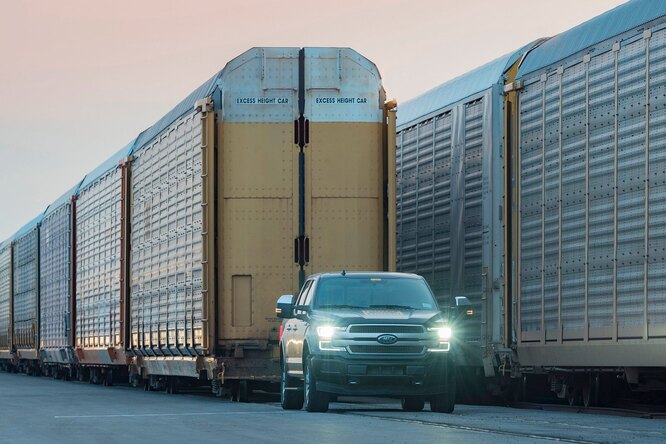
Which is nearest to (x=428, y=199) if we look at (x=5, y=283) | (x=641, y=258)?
(x=641, y=258)

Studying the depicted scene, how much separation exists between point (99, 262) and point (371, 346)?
55.1 feet

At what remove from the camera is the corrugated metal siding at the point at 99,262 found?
31.7m

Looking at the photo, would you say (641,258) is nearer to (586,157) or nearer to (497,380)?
(586,157)

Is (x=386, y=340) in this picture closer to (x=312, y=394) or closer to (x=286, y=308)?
(x=312, y=394)

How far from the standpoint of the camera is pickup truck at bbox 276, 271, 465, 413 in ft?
60.1

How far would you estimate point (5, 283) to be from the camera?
58.9m

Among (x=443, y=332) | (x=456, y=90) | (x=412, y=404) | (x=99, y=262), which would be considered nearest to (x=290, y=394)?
(x=412, y=404)

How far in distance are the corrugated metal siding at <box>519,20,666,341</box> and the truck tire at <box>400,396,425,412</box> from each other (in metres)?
1.68

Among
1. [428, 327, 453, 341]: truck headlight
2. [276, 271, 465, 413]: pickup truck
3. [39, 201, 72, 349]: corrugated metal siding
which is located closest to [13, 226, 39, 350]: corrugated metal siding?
[39, 201, 72, 349]: corrugated metal siding

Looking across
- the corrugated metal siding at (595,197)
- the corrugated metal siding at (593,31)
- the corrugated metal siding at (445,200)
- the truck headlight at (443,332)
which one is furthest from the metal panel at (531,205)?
the truck headlight at (443,332)

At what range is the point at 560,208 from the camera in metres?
19.2

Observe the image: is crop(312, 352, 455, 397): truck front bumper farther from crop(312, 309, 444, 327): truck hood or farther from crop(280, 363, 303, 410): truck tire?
crop(280, 363, 303, 410): truck tire

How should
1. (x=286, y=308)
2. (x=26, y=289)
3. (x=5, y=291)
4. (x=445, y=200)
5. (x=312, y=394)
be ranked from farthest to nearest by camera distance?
1. (x=5, y=291)
2. (x=26, y=289)
3. (x=445, y=200)
4. (x=286, y=308)
5. (x=312, y=394)

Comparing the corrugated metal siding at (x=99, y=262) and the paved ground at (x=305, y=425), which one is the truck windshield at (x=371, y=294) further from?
the corrugated metal siding at (x=99, y=262)
